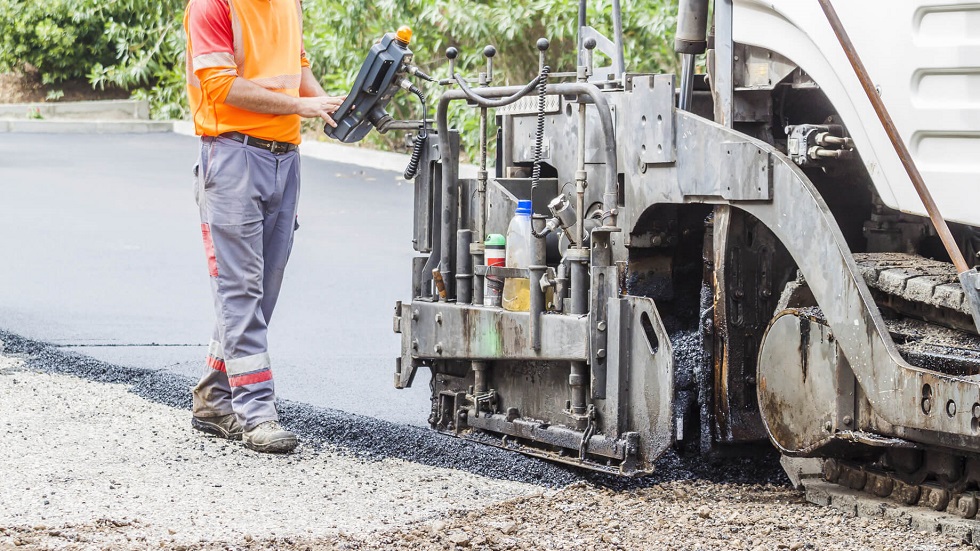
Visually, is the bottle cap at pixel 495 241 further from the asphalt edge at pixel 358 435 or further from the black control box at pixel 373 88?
the asphalt edge at pixel 358 435

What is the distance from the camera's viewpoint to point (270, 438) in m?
5.44

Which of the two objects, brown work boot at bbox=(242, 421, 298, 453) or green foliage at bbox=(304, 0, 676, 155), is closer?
brown work boot at bbox=(242, 421, 298, 453)

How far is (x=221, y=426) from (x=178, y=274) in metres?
5.53

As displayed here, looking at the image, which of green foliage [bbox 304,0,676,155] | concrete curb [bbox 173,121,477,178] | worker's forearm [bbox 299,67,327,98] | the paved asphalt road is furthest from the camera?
concrete curb [bbox 173,121,477,178]

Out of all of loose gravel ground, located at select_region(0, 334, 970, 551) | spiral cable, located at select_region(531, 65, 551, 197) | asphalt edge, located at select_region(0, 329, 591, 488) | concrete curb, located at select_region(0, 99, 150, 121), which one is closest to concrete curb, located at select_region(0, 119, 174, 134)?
concrete curb, located at select_region(0, 99, 150, 121)

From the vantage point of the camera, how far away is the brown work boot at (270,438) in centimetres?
543

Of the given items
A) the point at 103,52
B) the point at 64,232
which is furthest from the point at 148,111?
the point at 64,232

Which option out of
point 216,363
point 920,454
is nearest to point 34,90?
point 216,363

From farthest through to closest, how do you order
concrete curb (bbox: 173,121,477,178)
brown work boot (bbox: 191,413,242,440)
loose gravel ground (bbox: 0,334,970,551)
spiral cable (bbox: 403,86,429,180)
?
concrete curb (bbox: 173,121,477,178)
brown work boot (bbox: 191,413,242,440)
spiral cable (bbox: 403,86,429,180)
loose gravel ground (bbox: 0,334,970,551)

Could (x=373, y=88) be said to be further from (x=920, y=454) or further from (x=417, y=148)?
(x=920, y=454)

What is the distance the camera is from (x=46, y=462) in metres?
5.18

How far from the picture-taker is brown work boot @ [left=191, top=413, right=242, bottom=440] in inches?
225

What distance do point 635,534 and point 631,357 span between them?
0.66 m

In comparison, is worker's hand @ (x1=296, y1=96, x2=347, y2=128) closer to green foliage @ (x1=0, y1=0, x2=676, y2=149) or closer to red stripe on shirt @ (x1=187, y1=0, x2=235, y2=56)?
red stripe on shirt @ (x1=187, y1=0, x2=235, y2=56)
